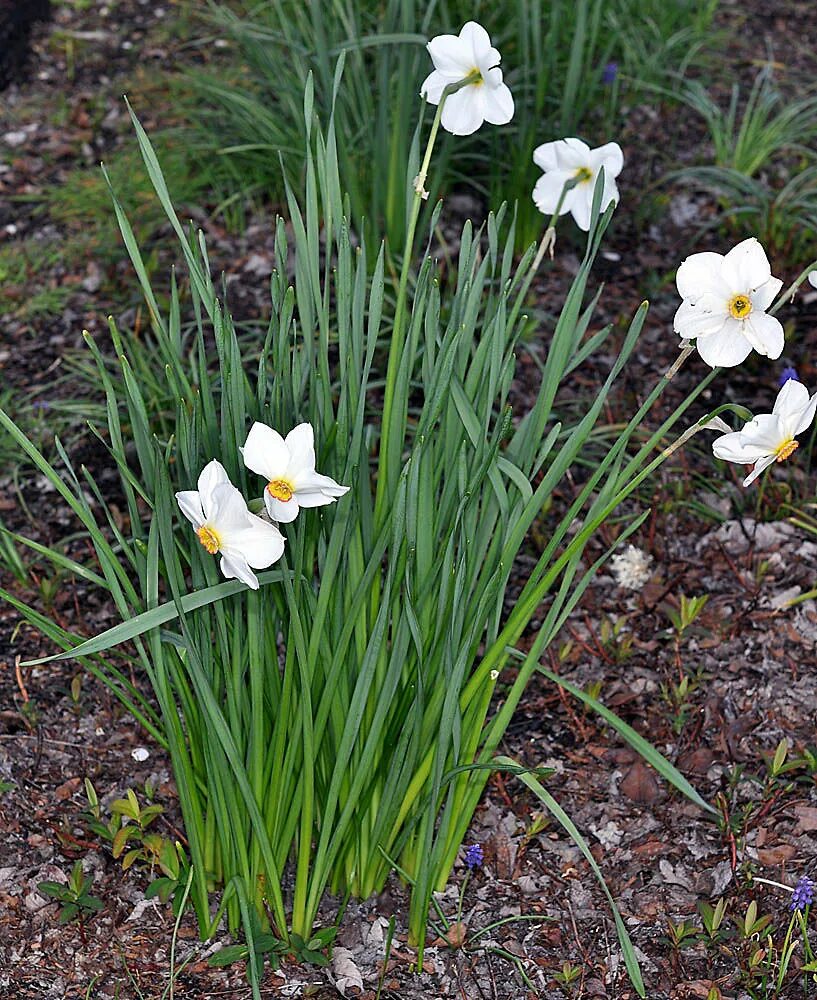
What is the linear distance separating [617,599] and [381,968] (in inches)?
41.4

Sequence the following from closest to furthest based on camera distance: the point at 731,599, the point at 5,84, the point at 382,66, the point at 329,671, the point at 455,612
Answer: the point at 455,612
the point at 329,671
the point at 731,599
the point at 382,66
the point at 5,84

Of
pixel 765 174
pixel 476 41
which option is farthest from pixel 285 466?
pixel 765 174

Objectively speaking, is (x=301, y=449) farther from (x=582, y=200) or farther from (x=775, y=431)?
(x=582, y=200)

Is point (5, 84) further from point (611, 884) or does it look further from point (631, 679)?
point (611, 884)

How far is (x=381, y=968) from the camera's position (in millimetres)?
1896

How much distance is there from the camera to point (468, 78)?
64.1 inches

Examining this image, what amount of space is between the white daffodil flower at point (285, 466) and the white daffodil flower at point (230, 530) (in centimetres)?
3

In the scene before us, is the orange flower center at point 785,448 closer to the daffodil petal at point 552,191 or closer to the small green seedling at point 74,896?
the daffodil petal at point 552,191

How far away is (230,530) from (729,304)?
0.69 m

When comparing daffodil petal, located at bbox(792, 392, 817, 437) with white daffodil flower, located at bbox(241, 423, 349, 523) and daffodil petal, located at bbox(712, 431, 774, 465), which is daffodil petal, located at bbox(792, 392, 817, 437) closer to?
daffodil petal, located at bbox(712, 431, 774, 465)

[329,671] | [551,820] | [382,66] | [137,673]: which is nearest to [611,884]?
[551,820]

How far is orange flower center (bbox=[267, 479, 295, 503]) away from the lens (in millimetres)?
1381

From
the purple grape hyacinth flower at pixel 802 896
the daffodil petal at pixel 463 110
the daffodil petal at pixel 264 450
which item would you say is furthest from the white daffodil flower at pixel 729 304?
the purple grape hyacinth flower at pixel 802 896

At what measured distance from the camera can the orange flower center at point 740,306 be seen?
1.45 meters
